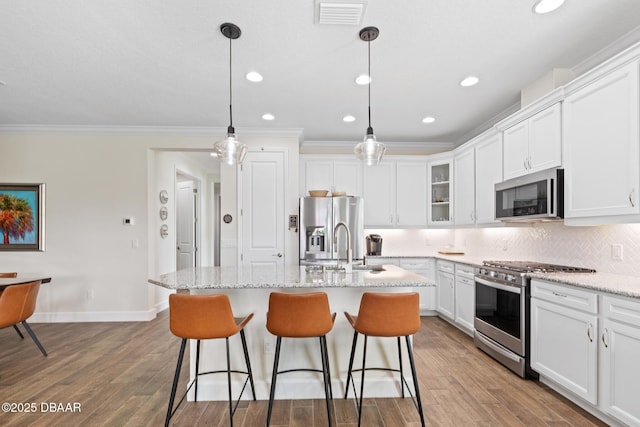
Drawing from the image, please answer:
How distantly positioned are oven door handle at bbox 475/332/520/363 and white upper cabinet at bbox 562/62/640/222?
130 cm

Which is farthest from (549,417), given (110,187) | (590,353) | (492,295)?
(110,187)

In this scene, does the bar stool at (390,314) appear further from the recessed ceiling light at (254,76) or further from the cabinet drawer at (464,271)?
the recessed ceiling light at (254,76)

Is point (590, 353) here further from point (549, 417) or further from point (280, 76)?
point (280, 76)

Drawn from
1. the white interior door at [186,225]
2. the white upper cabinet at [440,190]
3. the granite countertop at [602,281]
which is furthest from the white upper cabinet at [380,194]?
the white interior door at [186,225]

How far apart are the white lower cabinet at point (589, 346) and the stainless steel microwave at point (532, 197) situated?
65cm

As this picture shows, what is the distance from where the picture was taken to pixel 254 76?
2.94m

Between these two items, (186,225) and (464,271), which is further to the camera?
(186,225)

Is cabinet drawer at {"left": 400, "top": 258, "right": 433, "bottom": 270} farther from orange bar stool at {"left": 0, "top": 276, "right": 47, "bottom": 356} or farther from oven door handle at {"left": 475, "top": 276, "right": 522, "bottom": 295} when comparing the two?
orange bar stool at {"left": 0, "top": 276, "right": 47, "bottom": 356}

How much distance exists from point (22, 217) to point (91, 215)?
89 centimetres

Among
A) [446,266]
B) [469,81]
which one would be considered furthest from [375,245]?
[469,81]

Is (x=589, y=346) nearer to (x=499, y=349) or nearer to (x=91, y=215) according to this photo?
(x=499, y=349)

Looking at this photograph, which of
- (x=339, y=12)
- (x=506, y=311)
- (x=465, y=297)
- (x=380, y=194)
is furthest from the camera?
(x=380, y=194)

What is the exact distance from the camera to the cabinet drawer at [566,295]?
2119 millimetres

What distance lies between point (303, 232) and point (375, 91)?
2111mm
